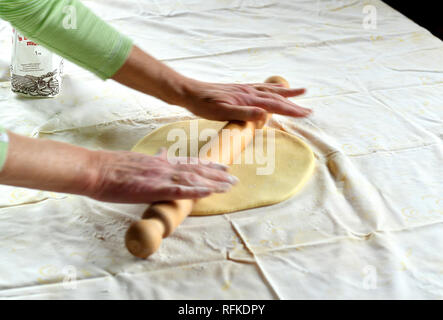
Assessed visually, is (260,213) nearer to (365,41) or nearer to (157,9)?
(365,41)

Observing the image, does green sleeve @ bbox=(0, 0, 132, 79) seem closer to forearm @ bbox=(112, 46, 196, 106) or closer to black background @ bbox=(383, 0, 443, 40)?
forearm @ bbox=(112, 46, 196, 106)

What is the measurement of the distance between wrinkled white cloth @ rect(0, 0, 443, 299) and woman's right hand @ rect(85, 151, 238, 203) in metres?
0.09

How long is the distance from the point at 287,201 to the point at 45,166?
1.52ft

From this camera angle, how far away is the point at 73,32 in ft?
3.93

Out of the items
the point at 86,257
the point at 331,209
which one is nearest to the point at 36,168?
the point at 86,257

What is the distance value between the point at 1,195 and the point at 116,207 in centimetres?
24

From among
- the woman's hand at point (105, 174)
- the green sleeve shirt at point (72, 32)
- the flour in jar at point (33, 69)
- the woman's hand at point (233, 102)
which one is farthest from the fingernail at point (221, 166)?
the flour in jar at point (33, 69)

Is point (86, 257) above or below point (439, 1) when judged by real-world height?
above

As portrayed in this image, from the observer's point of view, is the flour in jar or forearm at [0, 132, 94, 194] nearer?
forearm at [0, 132, 94, 194]

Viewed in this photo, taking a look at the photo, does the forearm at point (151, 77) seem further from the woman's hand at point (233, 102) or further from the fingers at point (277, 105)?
the fingers at point (277, 105)

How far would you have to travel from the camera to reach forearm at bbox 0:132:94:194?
88 cm

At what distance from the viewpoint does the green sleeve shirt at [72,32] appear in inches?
46.8

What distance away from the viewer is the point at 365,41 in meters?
1.77

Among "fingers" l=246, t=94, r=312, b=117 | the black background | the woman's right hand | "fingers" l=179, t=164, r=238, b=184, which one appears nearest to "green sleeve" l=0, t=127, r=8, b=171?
the woman's right hand
